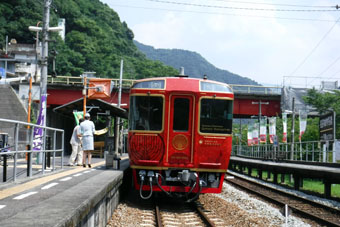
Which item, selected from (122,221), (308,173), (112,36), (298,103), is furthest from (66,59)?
(122,221)

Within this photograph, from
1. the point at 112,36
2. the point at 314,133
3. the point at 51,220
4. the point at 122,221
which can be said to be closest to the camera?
the point at 51,220

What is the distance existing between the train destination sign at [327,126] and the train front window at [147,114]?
13.0m

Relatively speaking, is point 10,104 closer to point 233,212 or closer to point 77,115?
point 77,115

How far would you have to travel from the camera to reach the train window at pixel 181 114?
41.7 ft

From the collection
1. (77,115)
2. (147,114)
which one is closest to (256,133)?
(77,115)

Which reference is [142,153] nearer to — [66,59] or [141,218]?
[141,218]

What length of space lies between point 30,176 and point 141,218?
8.54 ft

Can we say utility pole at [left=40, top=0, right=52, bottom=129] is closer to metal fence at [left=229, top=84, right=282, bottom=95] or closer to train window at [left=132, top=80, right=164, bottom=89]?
train window at [left=132, top=80, right=164, bottom=89]

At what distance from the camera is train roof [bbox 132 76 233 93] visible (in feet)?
41.9

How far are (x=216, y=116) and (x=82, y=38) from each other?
91924 millimetres

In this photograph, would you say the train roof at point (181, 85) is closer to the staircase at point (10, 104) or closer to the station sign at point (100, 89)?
the station sign at point (100, 89)

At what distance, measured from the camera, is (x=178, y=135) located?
12.7m

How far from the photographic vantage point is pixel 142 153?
12570 mm

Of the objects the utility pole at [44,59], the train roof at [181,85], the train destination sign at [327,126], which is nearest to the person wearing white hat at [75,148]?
the utility pole at [44,59]
